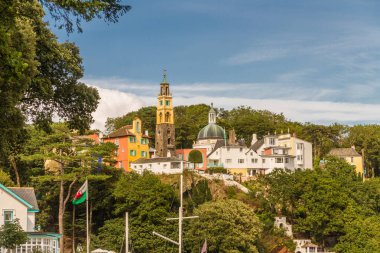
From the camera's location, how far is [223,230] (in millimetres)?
48156

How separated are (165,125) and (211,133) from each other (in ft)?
23.6

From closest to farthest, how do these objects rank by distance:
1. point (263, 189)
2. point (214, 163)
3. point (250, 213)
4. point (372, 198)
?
point (250, 213)
point (263, 189)
point (372, 198)
point (214, 163)

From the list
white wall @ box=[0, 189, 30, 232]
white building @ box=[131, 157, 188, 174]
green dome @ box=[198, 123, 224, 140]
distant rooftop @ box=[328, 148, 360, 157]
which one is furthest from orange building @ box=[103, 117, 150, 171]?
white wall @ box=[0, 189, 30, 232]

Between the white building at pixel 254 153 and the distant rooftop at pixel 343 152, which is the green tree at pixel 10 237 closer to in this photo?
the white building at pixel 254 153

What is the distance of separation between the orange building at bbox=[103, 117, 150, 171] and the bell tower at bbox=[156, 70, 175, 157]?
9.25 feet

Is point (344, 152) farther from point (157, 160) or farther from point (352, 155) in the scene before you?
point (157, 160)

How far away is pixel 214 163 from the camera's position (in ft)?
252

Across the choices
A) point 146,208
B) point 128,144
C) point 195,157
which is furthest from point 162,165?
point 146,208

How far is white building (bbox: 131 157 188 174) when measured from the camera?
216 ft

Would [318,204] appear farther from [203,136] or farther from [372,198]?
[203,136]

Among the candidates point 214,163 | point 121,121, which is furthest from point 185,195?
point 121,121

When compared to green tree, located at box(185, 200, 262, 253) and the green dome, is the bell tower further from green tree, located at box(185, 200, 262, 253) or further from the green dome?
green tree, located at box(185, 200, 262, 253)

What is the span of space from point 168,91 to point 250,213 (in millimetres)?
33409

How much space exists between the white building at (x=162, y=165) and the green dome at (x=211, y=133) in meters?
13.9
